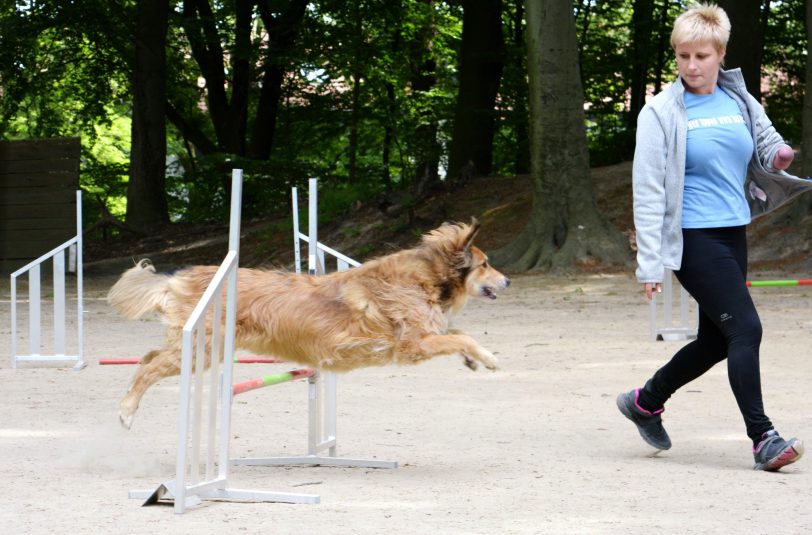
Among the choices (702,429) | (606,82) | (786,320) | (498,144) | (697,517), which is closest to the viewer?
(697,517)

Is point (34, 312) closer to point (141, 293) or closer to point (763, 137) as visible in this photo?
point (141, 293)

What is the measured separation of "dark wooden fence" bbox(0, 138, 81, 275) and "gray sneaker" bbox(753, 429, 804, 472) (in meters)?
19.0

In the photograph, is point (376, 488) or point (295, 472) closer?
point (376, 488)

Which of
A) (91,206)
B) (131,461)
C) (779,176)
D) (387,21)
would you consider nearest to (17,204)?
(91,206)

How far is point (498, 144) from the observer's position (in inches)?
1081

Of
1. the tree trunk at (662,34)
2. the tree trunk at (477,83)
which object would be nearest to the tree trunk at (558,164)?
the tree trunk at (477,83)

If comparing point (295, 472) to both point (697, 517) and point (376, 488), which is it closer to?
point (376, 488)

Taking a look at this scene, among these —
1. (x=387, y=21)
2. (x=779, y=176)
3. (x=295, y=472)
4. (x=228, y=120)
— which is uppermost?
(x=387, y=21)

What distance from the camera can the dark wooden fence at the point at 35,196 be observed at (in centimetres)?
2245

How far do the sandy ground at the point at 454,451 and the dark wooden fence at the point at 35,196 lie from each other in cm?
1213

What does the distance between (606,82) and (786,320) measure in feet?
45.9

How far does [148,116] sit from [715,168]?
65.8ft

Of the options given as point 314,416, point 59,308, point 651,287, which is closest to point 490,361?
point 651,287

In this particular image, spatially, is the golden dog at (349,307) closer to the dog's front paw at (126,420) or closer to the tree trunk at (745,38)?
the dog's front paw at (126,420)
